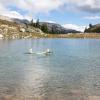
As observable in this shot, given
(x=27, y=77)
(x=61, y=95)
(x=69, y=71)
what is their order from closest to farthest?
(x=61, y=95), (x=27, y=77), (x=69, y=71)

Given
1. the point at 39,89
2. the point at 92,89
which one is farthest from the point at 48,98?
the point at 92,89

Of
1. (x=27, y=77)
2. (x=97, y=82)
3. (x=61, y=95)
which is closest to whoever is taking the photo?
(x=61, y=95)

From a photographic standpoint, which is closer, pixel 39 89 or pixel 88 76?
pixel 39 89

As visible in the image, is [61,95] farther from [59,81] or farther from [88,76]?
[88,76]

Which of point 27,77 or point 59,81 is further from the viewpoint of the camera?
point 27,77

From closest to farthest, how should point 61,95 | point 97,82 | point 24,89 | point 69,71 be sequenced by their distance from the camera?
point 61,95
point 24,89
point 97,82
point 69,71

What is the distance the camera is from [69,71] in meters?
55.7

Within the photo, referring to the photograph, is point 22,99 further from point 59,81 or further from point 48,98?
point 59,81

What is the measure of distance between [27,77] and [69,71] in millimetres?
10125

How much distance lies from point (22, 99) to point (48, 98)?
9.88 ft

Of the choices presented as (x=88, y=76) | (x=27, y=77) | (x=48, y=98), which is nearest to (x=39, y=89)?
(x=48, y=98)

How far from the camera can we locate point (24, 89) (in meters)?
39.2

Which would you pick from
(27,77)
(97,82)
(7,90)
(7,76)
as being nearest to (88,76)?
(97,82)

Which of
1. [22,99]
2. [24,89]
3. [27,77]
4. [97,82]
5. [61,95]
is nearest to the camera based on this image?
[22,99]
